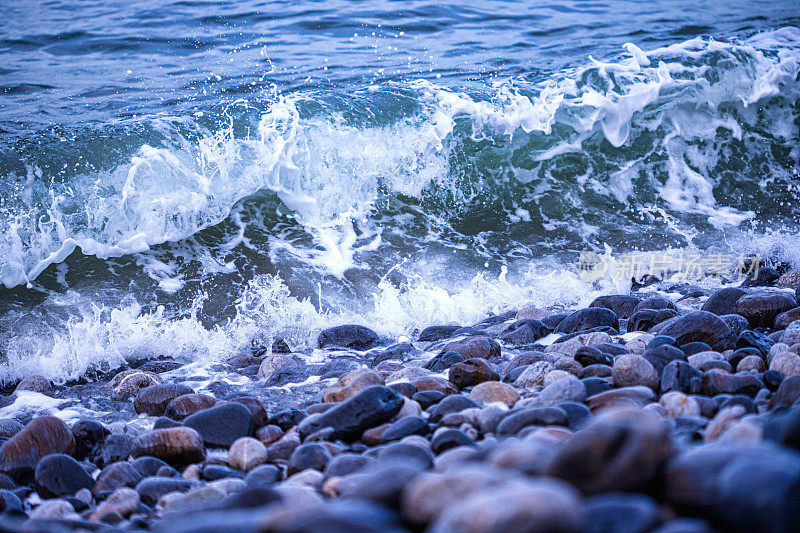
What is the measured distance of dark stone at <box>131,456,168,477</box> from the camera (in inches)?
85.4

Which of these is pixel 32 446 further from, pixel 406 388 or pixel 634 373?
pixel 634 373

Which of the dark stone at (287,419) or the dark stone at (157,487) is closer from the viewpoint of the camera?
the dark stone at (157,487)

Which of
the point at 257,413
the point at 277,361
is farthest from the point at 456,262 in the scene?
the point at 257,413

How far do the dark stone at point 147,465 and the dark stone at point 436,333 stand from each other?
1.85 metres

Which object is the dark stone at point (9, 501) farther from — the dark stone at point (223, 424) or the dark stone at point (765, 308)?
the dark stone at point (765, 308)

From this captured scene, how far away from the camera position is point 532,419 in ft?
6.19

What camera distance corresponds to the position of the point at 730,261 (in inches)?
192

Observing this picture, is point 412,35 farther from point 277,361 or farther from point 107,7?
point 277,361

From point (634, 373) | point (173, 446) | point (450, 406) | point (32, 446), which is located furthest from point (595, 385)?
point (32, 446)

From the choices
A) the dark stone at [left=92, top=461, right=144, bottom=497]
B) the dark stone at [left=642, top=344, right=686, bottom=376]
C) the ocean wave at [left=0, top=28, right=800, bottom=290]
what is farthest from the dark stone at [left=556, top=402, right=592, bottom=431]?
the ocean wave at [left=0, top=28, right=800, bottom=290]

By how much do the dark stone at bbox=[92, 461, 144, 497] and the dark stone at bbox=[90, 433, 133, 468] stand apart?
0.24 meters

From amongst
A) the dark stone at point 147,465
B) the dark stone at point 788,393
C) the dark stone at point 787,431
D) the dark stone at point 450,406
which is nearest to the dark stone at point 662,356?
the dark stone at point 788,393

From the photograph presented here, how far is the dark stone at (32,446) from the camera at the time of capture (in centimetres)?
232

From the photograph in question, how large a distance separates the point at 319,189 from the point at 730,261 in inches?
125
